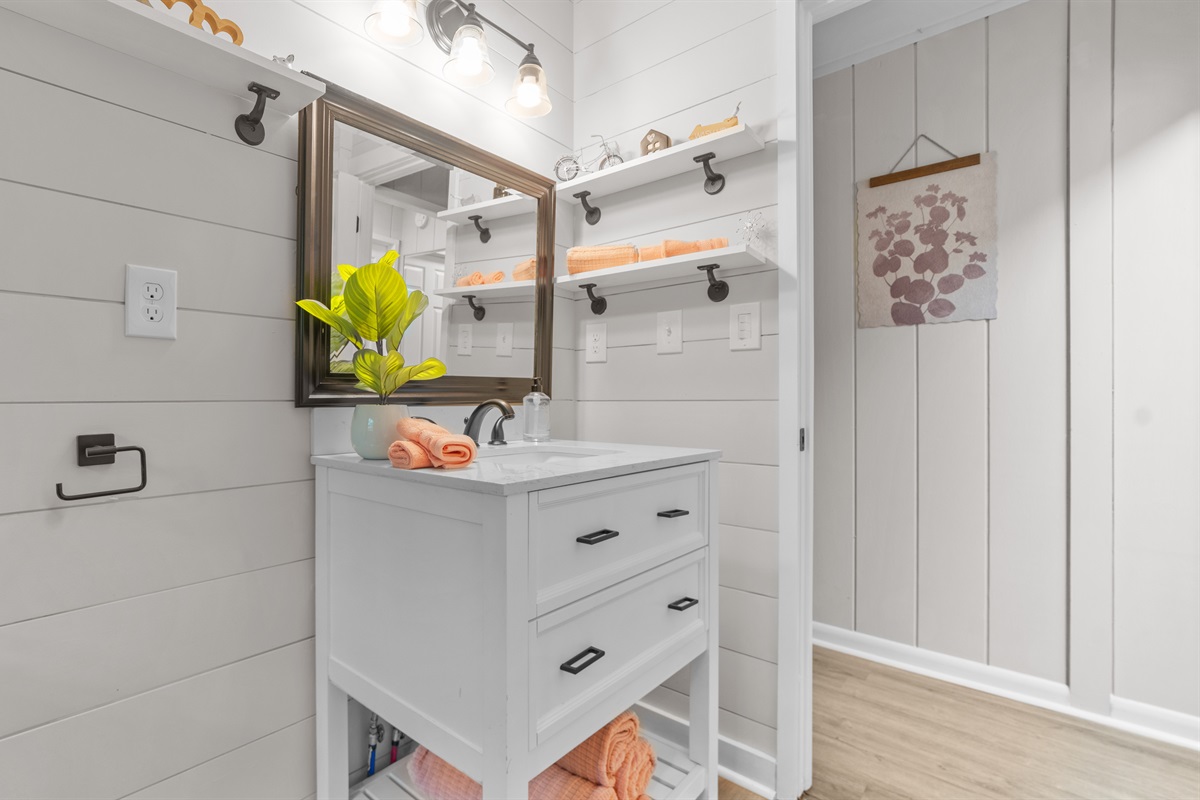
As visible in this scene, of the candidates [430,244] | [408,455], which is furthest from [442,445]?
[430,244]

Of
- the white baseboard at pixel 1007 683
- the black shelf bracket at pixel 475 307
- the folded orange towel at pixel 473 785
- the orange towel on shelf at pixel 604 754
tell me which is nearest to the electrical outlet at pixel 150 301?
the black shelf bracket at pixel 475 307

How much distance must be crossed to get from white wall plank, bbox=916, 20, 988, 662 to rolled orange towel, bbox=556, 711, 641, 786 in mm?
1539

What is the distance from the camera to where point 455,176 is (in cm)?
148

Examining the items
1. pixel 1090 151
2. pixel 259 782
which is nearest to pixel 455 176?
pixel 259 782

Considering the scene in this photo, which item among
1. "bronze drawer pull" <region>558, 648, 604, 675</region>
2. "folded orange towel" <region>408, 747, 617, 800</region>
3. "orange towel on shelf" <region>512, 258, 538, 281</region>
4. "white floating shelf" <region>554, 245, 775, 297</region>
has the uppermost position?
"orange towel on shelf" <region>512, 258, 538, 281</region>

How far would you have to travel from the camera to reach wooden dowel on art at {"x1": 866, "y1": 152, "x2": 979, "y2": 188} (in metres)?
2.06

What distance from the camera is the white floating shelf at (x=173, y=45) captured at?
2.69ft

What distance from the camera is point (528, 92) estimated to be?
1561 millimetres

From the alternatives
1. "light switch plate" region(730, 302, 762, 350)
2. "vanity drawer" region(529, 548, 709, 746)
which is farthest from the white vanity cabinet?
"light switch plate" region(730, 302, 762, 350)

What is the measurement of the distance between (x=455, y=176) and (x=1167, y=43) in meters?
2.15

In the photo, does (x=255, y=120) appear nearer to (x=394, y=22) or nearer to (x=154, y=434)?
(x=394, y=22)

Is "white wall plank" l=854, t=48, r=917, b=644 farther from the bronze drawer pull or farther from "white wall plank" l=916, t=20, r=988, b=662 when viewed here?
the bronze drawer pull

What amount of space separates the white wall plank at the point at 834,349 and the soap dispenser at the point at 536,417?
1295mm

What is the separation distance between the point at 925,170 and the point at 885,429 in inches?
39.3
